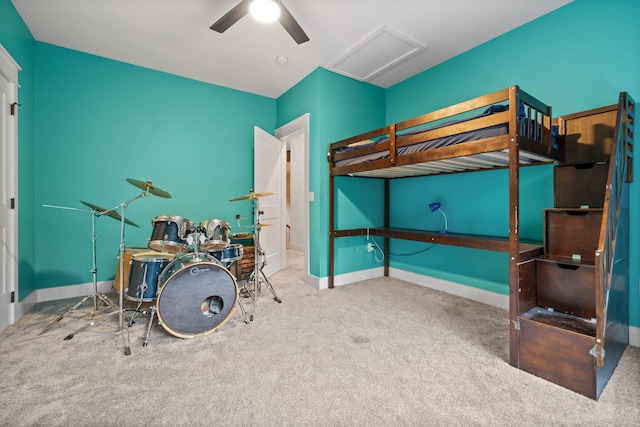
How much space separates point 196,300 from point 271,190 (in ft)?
7.12

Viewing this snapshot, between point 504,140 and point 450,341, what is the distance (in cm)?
140

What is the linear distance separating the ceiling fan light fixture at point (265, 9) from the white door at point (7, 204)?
202 centimetres

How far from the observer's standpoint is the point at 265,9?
77.7 inches

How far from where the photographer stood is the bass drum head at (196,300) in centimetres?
194

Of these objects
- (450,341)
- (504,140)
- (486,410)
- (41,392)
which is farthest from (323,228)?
(41,392)

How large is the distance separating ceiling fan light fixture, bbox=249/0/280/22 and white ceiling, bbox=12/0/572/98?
1.01ft

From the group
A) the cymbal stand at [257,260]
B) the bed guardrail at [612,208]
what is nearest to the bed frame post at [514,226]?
the bed guardrail at [612,208]

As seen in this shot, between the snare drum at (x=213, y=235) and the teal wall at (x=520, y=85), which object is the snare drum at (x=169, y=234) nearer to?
the snare drum at (x=213, y=235)

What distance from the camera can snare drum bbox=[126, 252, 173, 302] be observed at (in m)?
2.10


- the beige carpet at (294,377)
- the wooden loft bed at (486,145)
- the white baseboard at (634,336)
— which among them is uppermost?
the wooden loft bed at (486,145)

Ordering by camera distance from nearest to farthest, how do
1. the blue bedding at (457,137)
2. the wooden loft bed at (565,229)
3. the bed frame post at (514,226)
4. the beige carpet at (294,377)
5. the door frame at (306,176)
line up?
the beige carpet at (294,377) < the wooden loft bed at (565,229) < the bed frame post at (514,226) < the blue bedding at (457,137) < the door frame at (306,176)

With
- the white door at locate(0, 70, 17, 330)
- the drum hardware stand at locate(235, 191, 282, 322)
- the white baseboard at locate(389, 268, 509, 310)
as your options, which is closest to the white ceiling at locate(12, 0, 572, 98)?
the white door at locate(0, 70, 17, 330)

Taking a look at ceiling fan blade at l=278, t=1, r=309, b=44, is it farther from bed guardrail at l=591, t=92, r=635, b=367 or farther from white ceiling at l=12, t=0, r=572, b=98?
bed guardrail at l=591, t=92, r=635, b=367

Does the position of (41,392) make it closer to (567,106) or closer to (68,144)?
(68,144)
